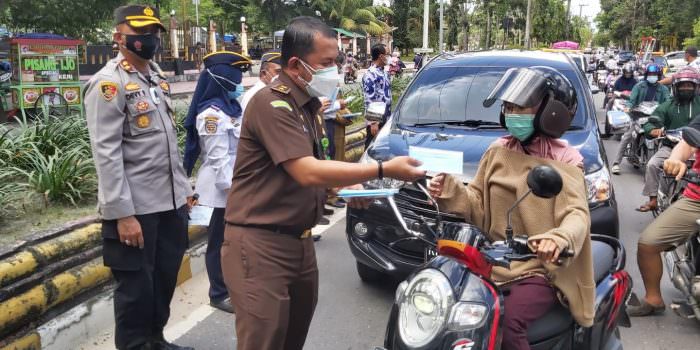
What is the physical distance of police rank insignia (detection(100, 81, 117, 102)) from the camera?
289 cm

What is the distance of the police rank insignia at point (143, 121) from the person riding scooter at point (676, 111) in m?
5.22

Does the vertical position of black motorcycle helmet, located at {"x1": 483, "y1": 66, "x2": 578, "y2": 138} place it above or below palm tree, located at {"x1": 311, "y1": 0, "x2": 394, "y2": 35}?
below

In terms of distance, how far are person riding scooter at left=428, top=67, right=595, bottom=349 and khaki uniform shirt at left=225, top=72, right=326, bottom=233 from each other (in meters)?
0.61

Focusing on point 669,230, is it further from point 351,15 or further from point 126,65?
point 351,15

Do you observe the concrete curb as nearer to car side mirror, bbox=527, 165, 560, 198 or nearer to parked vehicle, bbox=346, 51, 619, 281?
parked vehicle, bbox=346, 51, 619, 281

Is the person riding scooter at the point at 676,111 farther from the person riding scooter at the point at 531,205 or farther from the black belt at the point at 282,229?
the black belt at the point at 282,229

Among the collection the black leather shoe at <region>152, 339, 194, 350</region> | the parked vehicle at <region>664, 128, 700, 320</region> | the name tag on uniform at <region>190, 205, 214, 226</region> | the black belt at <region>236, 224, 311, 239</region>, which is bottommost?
the black leather shoe at <region>152, 339, 194, 350</region>

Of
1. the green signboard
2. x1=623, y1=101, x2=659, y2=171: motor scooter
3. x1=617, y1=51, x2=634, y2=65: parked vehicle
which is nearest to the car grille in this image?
x1=623, y1=101, x2=659, y2=171: motor scooter

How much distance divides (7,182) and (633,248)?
5461mm

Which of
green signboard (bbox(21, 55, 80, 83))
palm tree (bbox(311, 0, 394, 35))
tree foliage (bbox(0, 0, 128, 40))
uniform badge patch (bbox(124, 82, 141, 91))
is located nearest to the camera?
uniform badge patch (bbox(124, 82, 141, 91))

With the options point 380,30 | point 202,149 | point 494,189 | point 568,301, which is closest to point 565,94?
point 494,189

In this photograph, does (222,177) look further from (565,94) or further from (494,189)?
(565,94)

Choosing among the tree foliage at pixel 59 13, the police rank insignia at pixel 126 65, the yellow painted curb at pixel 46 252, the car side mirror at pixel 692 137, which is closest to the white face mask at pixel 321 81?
the police rank insignia at pixel 126 65

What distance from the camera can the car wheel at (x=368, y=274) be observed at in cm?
460
